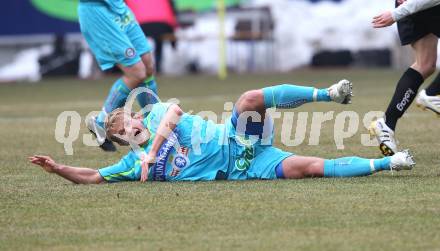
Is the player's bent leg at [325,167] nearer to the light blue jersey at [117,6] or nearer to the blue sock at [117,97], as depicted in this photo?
the blue sock at [117,97]

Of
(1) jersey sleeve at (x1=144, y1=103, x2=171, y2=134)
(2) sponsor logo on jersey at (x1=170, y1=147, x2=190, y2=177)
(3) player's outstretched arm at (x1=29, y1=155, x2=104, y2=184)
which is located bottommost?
(3) player's outstretched arm at (x1=29, y1=155, x2=104, y2=184)

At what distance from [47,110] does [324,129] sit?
4.50 metres

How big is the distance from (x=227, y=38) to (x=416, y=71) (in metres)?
15.0

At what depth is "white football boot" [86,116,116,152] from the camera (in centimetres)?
740

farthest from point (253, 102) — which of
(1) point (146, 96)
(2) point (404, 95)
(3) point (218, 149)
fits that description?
(1) point (146, 96)

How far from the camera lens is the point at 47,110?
12.2 metres

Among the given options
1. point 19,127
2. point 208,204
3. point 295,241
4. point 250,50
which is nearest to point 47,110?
point 19,127

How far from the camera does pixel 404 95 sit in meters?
Answer: 6.44

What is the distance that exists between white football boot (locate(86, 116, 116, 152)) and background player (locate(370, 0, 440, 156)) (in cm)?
202

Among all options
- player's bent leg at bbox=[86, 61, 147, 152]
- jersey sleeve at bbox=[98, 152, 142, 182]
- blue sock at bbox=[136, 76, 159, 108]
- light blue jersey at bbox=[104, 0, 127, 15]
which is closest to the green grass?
jersey sleeve at bbox=[98, 152, 142, 182]

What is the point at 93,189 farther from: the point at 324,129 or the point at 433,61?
the point at 324,129

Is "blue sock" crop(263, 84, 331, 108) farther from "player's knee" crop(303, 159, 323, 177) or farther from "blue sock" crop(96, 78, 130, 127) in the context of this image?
"blue sock" crop(96, 78, 130, 127)

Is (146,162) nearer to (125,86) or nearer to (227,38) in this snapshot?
(125,86)

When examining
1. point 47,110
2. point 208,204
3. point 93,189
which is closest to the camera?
point 208,204
